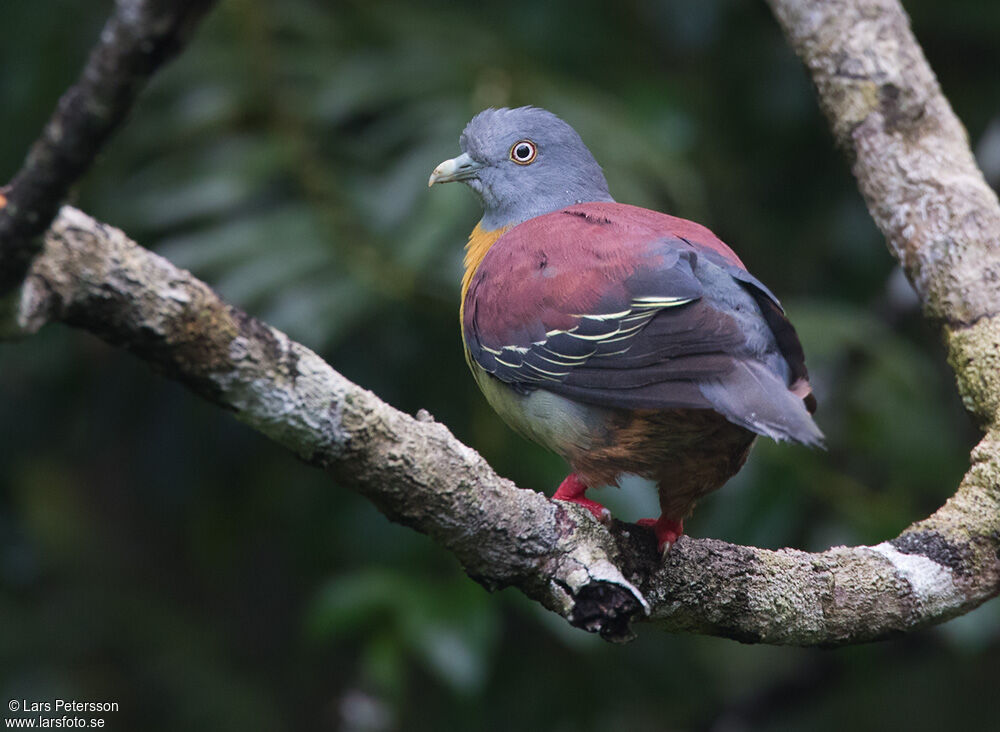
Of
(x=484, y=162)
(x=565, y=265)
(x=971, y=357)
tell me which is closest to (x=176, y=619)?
(x=484, y=162)

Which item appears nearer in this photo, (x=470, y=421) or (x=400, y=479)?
(x=400, y=479)

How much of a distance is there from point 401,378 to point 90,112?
3237mm

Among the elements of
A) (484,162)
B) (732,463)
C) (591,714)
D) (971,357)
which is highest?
(484,162)

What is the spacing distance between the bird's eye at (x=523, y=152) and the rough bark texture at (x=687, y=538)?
105 cm

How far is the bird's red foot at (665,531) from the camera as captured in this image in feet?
9.21

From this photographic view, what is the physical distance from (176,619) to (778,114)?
4.15m

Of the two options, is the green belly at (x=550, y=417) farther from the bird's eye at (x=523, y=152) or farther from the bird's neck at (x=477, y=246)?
the bird's eye at (x=523, y=152)

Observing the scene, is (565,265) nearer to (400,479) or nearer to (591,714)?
(400,479)

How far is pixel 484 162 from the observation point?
167 inches

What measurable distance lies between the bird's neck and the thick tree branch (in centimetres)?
226

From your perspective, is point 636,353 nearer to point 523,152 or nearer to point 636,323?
point 636,323

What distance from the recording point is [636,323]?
290 cm

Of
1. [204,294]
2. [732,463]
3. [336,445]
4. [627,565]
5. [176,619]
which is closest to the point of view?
[204,294]

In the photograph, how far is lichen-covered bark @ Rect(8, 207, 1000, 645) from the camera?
1.87 metres
